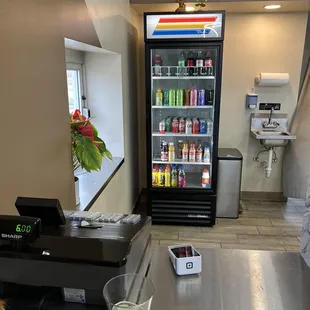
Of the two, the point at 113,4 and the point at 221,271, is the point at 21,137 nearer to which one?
the point at 221,271

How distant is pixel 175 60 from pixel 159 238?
194 cm

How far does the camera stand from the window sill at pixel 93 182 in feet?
6.88

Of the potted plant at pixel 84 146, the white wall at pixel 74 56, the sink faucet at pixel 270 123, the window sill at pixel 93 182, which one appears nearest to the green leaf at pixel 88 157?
the potted plant at pixel 84 146

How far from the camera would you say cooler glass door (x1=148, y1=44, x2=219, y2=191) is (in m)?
3.35

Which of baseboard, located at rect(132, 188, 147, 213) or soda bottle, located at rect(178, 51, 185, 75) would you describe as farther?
baseboard, located at rect(132, 188, 147, 213)

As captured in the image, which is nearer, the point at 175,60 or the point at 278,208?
the point at 175,60

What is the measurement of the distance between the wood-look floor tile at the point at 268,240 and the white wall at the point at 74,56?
2369mm

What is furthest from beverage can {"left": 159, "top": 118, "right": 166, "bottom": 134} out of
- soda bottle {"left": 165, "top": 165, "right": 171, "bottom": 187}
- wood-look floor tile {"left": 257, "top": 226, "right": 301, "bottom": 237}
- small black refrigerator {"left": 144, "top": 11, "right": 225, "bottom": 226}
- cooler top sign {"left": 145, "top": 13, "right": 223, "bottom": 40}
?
wood-look floor tile {"left": 257, "top": 226, "right": 301, "bottom": 237}

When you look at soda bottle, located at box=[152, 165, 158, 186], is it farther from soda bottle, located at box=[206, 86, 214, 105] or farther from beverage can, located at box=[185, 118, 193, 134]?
soda bottle, located at box=[206, 86, 214, 105]

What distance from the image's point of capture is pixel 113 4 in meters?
2.73

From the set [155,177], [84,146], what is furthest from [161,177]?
[84,146]

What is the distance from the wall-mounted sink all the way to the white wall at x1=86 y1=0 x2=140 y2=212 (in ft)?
4.99

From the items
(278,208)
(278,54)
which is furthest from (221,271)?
(278,54)

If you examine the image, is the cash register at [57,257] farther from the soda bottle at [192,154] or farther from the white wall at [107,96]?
the soda bottle at [192,154]
